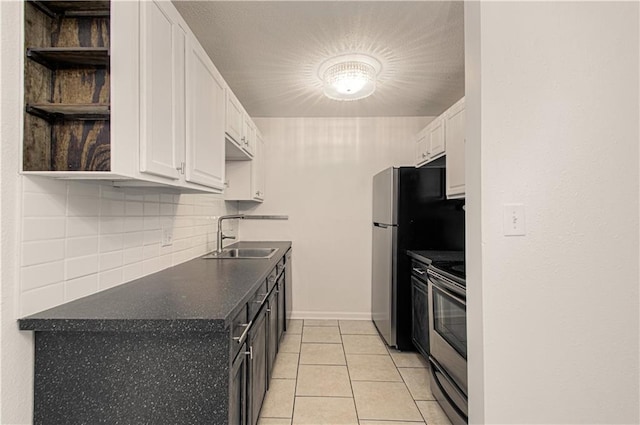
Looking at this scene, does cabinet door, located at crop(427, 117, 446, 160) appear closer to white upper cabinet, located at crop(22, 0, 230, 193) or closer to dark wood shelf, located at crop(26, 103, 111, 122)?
white upper cabinet, located at crop(22, 0, 230, 193)

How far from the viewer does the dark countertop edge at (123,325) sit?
1.06 m

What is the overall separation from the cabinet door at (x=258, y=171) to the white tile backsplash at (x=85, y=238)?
119 centimetres

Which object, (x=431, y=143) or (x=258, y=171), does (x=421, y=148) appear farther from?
(x=258, y=171)

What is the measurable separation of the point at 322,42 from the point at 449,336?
2.06 m

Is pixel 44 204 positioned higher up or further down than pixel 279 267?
higher up

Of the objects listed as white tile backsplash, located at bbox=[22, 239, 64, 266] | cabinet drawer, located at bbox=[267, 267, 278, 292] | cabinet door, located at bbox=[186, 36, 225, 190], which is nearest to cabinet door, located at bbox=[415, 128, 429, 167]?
cabinet drawer, located at bbox=[267, 267, 278, 292]

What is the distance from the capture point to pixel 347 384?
240 centimetres

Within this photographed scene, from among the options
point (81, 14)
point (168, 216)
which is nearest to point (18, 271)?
point (81, 14)

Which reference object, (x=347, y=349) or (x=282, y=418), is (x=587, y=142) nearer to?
(x=282, y=418)

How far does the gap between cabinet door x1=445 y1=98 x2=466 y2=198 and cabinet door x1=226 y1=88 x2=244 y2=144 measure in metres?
1.67

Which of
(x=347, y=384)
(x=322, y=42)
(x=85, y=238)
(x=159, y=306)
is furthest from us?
(x=347, y=384)

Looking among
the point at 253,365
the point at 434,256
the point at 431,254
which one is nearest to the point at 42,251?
the point at 253,365

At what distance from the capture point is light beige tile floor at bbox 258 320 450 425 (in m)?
2.03

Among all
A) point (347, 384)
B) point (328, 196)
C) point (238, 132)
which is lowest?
point (347, 384)
